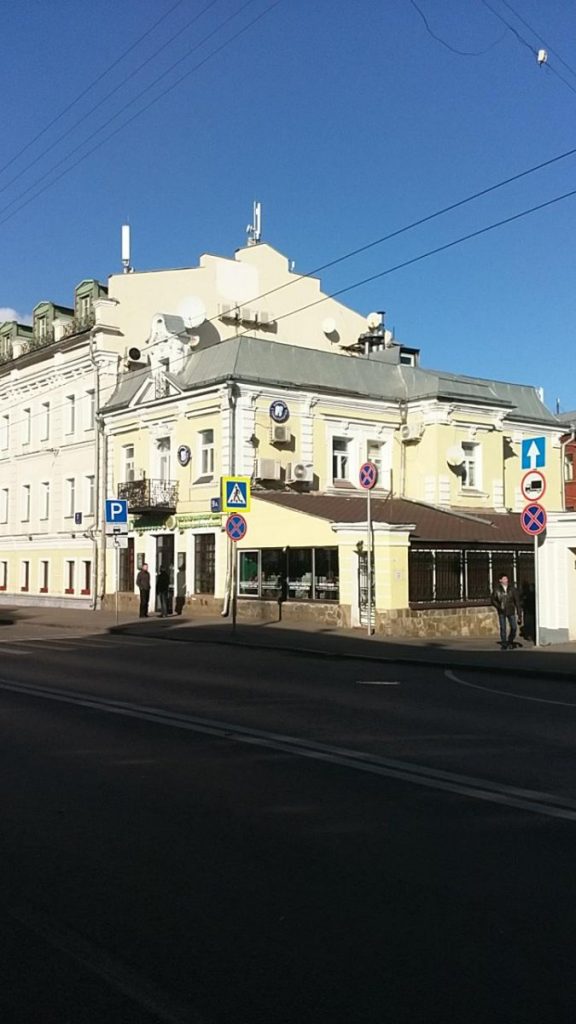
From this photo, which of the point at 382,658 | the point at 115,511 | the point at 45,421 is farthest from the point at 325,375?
the point at 382,658

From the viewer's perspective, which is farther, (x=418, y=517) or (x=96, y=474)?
(x=96, y=474)

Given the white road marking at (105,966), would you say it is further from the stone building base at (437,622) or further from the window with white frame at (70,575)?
the window with white frame at (70,575)

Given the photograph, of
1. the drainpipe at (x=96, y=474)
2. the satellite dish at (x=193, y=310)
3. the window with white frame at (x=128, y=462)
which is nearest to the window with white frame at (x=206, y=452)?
the window with white frame at (x=128, y=462)

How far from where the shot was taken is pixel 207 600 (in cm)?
3200

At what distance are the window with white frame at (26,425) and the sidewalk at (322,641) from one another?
576 inches

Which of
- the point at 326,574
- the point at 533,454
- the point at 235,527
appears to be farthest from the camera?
the point at 326,574

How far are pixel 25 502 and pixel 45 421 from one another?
14.4 feet

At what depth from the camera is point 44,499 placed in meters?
44.0

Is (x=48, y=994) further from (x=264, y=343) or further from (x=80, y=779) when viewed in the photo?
(x=264, y=343)

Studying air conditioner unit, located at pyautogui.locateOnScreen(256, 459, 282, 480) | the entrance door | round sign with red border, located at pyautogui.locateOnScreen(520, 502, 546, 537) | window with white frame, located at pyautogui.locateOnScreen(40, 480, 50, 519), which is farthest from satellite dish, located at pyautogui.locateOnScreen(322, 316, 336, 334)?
round sign with red border, located at pyautogui.locateOnScreen(520, 502, 546, 537)

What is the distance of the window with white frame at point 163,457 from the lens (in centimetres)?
3541

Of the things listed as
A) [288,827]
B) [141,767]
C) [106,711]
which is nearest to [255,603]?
[106,711]

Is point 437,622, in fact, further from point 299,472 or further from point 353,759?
point 353,759

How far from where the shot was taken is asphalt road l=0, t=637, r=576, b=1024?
3758 mm
